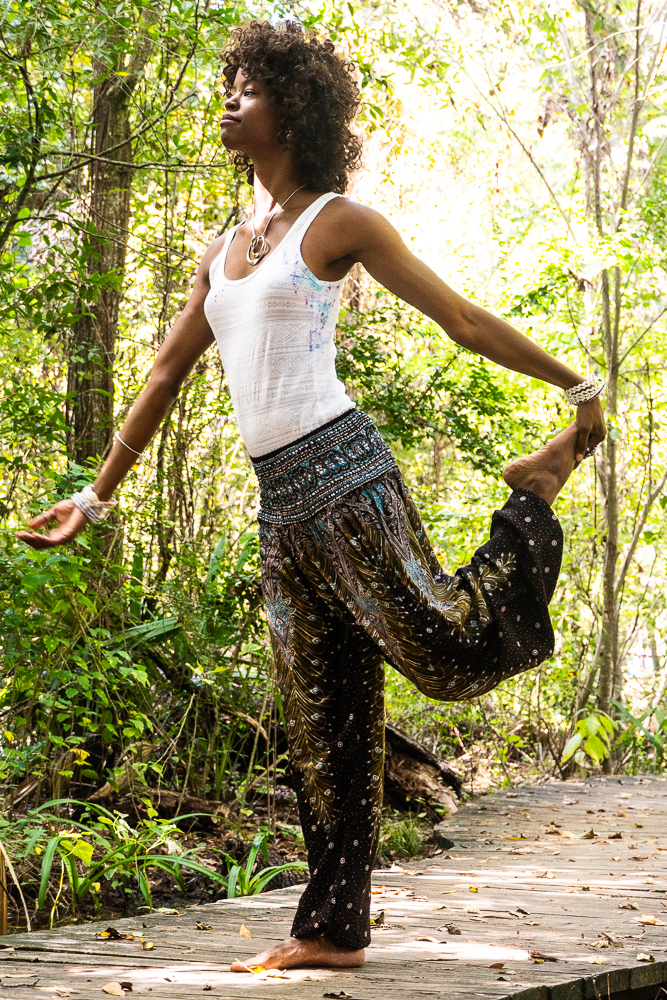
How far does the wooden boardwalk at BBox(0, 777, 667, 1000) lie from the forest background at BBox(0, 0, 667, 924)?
3.40ft

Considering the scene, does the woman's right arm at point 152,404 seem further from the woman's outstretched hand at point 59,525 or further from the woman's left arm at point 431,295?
the woman's left arm at point 431,295

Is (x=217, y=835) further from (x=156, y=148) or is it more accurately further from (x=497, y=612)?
(x=156, y=148)

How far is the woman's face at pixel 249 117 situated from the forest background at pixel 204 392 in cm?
147

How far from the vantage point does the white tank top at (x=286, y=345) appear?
2100 mm

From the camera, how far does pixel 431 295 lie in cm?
211

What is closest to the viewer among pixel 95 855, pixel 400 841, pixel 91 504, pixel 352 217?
pixel 352 217

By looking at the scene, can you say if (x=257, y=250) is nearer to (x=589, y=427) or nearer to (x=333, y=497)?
(x=333, y=497)

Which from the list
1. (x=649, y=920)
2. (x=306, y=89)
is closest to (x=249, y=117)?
(x=306, y=89)

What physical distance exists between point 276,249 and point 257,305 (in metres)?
0.13

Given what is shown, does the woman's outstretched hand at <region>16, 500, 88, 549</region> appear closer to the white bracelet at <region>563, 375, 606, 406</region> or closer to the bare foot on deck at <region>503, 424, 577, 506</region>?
the bare foot on deck at <region>503, 424, 577, 506</region>

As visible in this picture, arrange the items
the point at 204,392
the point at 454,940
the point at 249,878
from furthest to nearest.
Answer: the point at 204,392, the point at 249,878, the point at 454,940

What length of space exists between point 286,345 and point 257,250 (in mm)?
258

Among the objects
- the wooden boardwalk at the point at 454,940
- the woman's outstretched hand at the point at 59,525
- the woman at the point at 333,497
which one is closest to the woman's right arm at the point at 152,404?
the woman's outstretched hand at the point at 59,525

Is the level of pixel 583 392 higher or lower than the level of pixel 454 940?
higher
